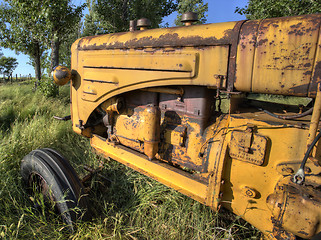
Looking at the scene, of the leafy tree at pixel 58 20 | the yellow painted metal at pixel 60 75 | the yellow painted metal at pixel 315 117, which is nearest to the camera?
the yellow painted metal at pixel 315 117

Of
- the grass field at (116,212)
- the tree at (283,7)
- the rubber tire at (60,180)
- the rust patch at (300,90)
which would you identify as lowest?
the grass field at (116,212)

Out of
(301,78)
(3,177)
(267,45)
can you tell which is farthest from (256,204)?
(3,177)

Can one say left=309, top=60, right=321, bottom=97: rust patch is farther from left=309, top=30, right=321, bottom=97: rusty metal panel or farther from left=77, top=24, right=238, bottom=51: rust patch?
left=77, top=24, right=238, bottom=51: rust patch

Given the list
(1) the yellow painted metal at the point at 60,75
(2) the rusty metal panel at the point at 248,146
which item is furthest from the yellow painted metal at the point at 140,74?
(2) the rusty metal panel at the point at 248,146

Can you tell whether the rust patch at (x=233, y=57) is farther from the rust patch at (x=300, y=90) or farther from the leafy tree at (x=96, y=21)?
the leafy tree at (x=96, y=21)

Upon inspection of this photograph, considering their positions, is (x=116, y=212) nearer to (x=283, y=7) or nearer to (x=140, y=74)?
(x=140, y=74)

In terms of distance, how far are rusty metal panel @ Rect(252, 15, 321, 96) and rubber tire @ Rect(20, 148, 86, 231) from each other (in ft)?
5.86

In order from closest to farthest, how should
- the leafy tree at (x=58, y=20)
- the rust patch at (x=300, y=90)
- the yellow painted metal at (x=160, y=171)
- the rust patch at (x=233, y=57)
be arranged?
1. the rust patch at (x=300, y=90)
2. the rust patch at (x=233, y=57)
3. the yellow painted metal at (x=160, y=171)
4. the leafy tree at (x=58, y=20)

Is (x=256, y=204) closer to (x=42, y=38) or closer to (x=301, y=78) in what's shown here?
(x=301, y=78)

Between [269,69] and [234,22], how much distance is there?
1.45 feet

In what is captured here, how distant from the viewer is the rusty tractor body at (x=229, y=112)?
4.25 ft

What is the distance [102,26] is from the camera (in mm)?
9750

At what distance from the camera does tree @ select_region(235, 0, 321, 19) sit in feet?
23.4

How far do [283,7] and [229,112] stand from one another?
8.43 meters
